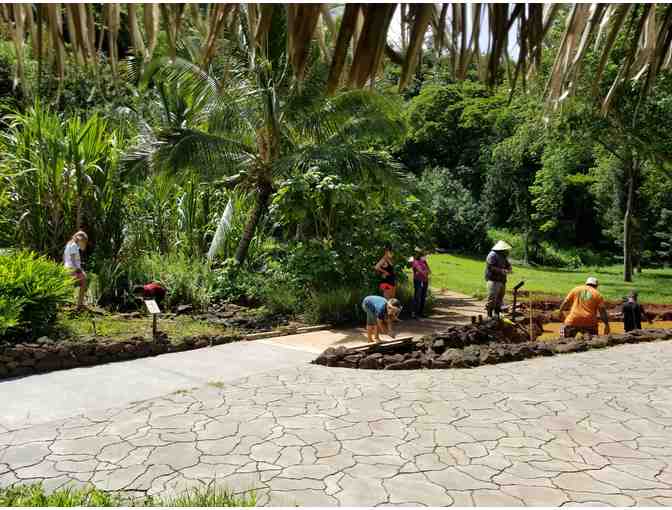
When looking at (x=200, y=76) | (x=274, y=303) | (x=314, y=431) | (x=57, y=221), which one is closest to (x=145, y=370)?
(x=314, y=431)

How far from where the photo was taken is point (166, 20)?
7.89 feet

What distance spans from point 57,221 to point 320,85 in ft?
19.6

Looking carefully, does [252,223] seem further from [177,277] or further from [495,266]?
[495,266]

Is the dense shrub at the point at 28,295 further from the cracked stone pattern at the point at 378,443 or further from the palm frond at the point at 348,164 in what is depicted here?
the palm frond at the point at 348,164

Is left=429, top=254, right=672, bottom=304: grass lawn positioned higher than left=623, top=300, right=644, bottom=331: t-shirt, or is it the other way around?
left=623, top=300, right=644, bottom=331: t-shirt

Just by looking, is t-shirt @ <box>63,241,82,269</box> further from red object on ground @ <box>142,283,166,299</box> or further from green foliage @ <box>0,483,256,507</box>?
green foliage @ <box>0,483,256,507</box>

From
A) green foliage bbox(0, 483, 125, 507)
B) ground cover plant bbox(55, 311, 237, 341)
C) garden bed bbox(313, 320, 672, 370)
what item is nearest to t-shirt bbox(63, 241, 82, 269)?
ground cover plant bbox(55, 311, 237, 341)

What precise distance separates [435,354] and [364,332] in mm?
2193

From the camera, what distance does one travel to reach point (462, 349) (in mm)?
9594

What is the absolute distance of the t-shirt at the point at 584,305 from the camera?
1033 centimetres

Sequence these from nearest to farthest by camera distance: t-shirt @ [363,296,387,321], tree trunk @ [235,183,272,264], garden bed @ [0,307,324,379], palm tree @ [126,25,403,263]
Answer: garden bed @ [0,307,324,379], t-shirt @ [363,296,387,321], palm tree @ [126,25,403,263], tree trunk @ [235,183,272,264]

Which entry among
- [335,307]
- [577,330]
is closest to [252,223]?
[335,307]

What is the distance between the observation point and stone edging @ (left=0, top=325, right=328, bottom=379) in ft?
25.3

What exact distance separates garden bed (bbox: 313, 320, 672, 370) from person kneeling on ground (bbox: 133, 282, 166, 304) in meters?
3.25
